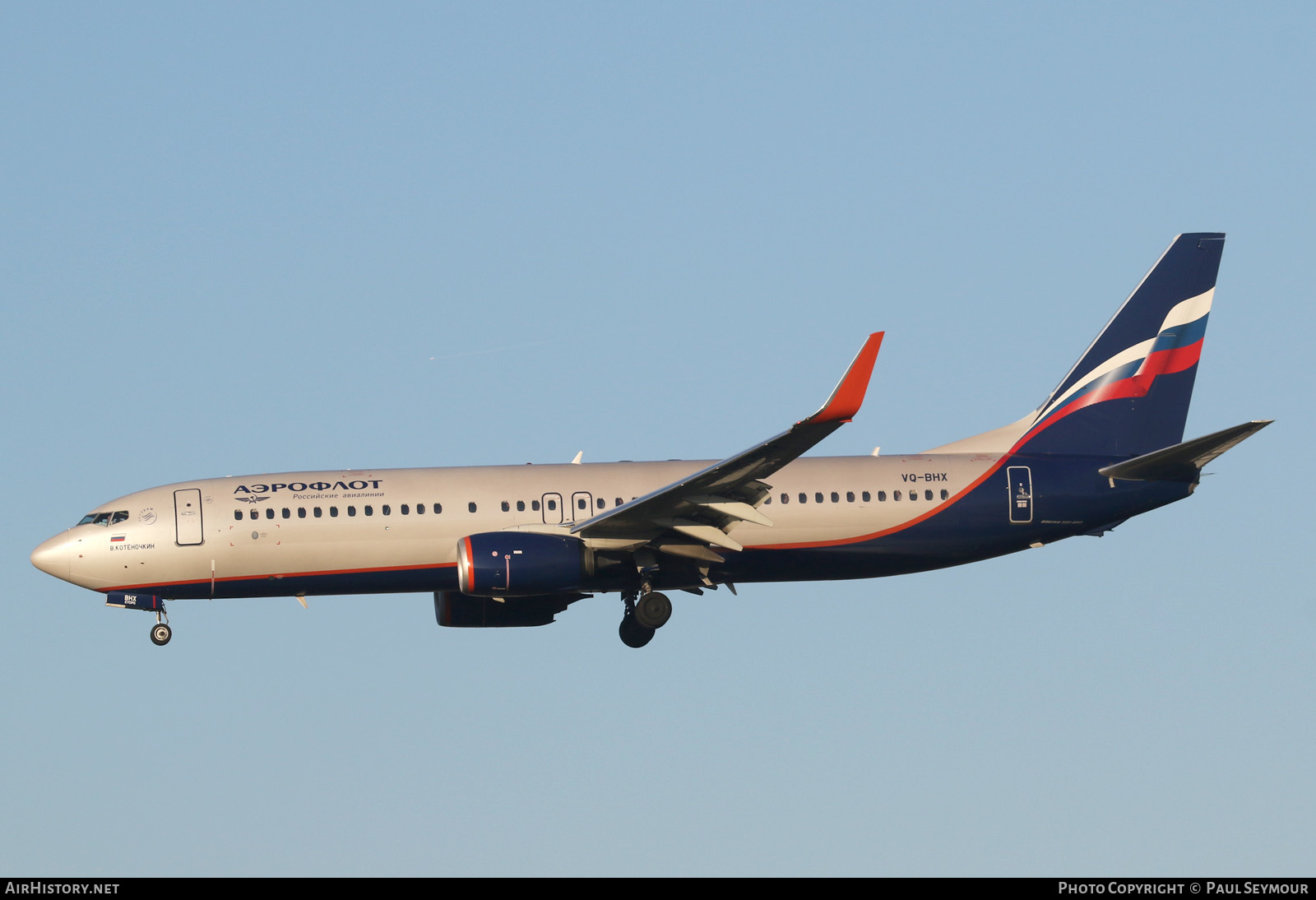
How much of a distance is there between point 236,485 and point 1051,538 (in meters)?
19.3

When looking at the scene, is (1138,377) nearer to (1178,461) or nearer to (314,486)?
(1178,461)

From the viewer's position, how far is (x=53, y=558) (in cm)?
3694

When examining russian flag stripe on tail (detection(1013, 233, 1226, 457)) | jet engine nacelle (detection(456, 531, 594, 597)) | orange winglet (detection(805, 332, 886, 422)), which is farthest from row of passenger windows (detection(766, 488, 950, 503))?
orange winglet (detection(805, 332, 886, 422))

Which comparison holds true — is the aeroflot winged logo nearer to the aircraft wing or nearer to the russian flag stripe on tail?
the aircraft wing

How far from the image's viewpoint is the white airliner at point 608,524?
118 ft

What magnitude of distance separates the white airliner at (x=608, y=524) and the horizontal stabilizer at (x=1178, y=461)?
0.06 meters

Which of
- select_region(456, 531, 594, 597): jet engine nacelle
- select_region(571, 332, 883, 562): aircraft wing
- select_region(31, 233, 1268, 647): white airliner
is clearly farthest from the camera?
select_region(31, 233, 1268, 647): white airliner

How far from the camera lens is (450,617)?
3922 cm

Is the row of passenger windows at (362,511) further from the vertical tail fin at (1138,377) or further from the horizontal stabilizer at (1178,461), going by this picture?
the horizontal stabilizer at (1178,461)

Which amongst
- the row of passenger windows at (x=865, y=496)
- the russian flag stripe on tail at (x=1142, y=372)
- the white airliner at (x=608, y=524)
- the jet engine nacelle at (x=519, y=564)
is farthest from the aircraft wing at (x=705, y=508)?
the russian flag stripe on tail at (x=1142, y=372)

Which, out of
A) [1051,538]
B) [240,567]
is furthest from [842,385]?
[240,567]

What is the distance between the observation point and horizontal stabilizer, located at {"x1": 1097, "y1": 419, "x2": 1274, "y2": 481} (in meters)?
36.6

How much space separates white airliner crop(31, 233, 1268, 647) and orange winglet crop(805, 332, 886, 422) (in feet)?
10.7

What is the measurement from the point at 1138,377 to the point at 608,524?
15.1m
